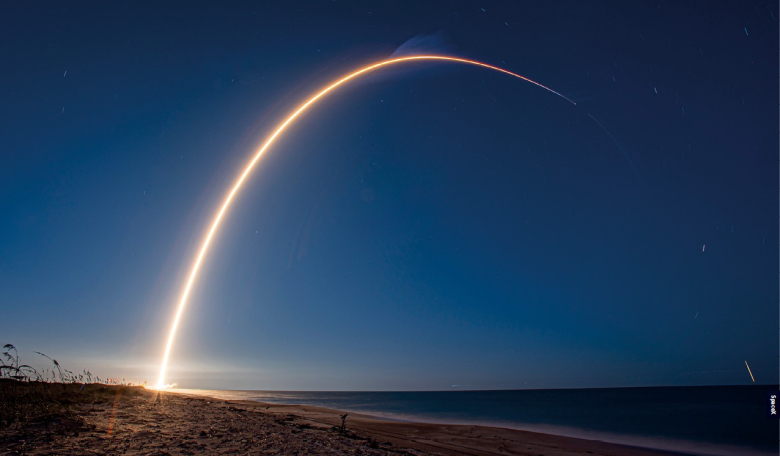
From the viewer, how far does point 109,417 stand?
11.4 metres

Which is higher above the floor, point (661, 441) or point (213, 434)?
point (213, 434)

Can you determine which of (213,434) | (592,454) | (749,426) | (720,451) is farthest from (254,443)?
(749,426)

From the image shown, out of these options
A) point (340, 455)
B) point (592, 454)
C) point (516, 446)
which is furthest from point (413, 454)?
point (592, 454)

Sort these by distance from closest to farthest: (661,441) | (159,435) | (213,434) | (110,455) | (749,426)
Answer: (110,455)
(159,435)
(213,434)
(661,441)
(749,426)

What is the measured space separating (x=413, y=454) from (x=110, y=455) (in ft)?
24.1

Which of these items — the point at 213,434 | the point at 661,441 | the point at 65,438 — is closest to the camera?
the point at 65,438

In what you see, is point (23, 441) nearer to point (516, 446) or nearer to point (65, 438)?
point (65, 438)

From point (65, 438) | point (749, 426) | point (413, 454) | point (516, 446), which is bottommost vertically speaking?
point (749, 426)

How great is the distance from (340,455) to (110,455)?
476 centimetres

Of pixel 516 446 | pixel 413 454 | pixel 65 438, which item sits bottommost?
pixel 516 446

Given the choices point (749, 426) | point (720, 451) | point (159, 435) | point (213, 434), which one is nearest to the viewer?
point (159, 435)

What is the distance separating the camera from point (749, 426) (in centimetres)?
3828

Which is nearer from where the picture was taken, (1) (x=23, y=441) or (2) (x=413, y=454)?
(1) (x=23, y=441)

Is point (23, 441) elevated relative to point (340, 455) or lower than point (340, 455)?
elevated
